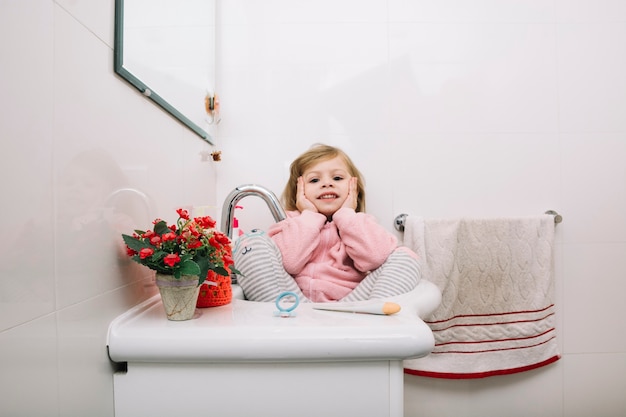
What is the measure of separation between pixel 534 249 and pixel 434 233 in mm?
331

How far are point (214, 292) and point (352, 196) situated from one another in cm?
56

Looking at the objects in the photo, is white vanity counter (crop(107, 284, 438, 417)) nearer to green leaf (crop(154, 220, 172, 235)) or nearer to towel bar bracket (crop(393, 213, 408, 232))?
green leaf (crop(154, 220, 172, 235))

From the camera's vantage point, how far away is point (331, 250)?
3.41 ft

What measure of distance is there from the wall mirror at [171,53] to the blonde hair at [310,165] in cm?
29

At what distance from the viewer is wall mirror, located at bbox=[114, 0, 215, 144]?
0.67m

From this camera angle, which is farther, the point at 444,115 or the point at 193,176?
the point at 444,115

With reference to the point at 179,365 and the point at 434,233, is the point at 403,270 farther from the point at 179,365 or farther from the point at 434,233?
the point at 179,365

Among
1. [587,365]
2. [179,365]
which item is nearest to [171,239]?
[179,365]

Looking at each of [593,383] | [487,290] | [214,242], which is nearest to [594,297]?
[593,383]

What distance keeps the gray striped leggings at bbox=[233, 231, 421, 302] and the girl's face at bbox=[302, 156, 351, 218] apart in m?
0.25

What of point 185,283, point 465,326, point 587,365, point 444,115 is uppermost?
point 444,115

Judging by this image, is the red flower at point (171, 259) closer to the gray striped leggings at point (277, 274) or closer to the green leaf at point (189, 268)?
the green leaf at point (189, 268)

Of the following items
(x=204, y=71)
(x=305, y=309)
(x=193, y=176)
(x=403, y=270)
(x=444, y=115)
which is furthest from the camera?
(x=444, y=115)

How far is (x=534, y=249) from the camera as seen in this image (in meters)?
1.25
